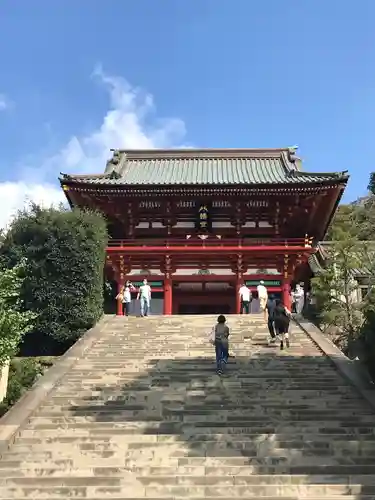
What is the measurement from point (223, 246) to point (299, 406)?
45.0ft

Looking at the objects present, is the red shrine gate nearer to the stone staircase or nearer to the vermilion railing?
the vermilion railing

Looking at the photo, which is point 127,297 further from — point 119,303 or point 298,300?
point 298,300

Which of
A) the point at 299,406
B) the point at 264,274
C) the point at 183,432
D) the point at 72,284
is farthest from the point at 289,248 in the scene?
the point at 183,432

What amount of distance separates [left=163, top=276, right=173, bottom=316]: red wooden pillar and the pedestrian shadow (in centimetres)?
953

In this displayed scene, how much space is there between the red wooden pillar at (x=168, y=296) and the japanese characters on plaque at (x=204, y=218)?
120 inches

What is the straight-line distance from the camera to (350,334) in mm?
17188

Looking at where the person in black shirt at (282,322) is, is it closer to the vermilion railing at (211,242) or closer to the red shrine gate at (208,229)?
the red shrine gate at (208,229)

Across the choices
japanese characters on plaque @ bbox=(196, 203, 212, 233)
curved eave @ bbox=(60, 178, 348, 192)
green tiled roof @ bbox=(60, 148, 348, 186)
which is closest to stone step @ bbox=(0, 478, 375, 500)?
curved eave @ bbox=(60, 178, 348, 192)

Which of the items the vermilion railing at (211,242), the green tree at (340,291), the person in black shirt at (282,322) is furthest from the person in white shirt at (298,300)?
the person in black shirt at (282,322)

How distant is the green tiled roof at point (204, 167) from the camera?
27.4m

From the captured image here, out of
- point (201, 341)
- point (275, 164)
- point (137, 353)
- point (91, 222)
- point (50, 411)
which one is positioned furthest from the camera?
point (275, 164)

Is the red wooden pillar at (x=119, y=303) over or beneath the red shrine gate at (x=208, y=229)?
beneath

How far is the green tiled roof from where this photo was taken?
27375 millimetres

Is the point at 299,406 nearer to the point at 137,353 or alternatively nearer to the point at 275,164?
the point at 137,353
